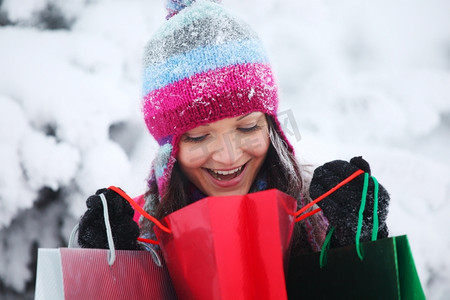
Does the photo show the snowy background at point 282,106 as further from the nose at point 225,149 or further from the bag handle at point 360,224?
the bag handle at point 360,224

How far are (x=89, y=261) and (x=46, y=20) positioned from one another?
104 cm

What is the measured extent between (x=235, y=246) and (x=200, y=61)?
0.56 metres

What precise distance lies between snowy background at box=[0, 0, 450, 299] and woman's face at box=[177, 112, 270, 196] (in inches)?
6.7

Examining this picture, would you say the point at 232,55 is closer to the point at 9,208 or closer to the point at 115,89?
the point at 115,89

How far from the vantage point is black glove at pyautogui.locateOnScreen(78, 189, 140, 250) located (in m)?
0.91

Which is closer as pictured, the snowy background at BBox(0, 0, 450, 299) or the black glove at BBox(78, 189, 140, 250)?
the black glove at BBox(78, 189, 140, 250)

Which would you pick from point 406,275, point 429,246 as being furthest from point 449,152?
point 406,275

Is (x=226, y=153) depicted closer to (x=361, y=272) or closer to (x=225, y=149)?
(x=225, y=149)

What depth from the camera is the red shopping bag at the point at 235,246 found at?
0.78m

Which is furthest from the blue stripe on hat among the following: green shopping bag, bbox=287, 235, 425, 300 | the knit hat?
green shopping bag, bbox=287, 235, 425, 300

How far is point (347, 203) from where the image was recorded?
875 millimetres

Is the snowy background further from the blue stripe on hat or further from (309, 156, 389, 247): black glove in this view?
(309, 156, 389, 247): black glove

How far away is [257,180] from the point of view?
1305 millimetres

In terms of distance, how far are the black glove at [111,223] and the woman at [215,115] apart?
308 millimetres
